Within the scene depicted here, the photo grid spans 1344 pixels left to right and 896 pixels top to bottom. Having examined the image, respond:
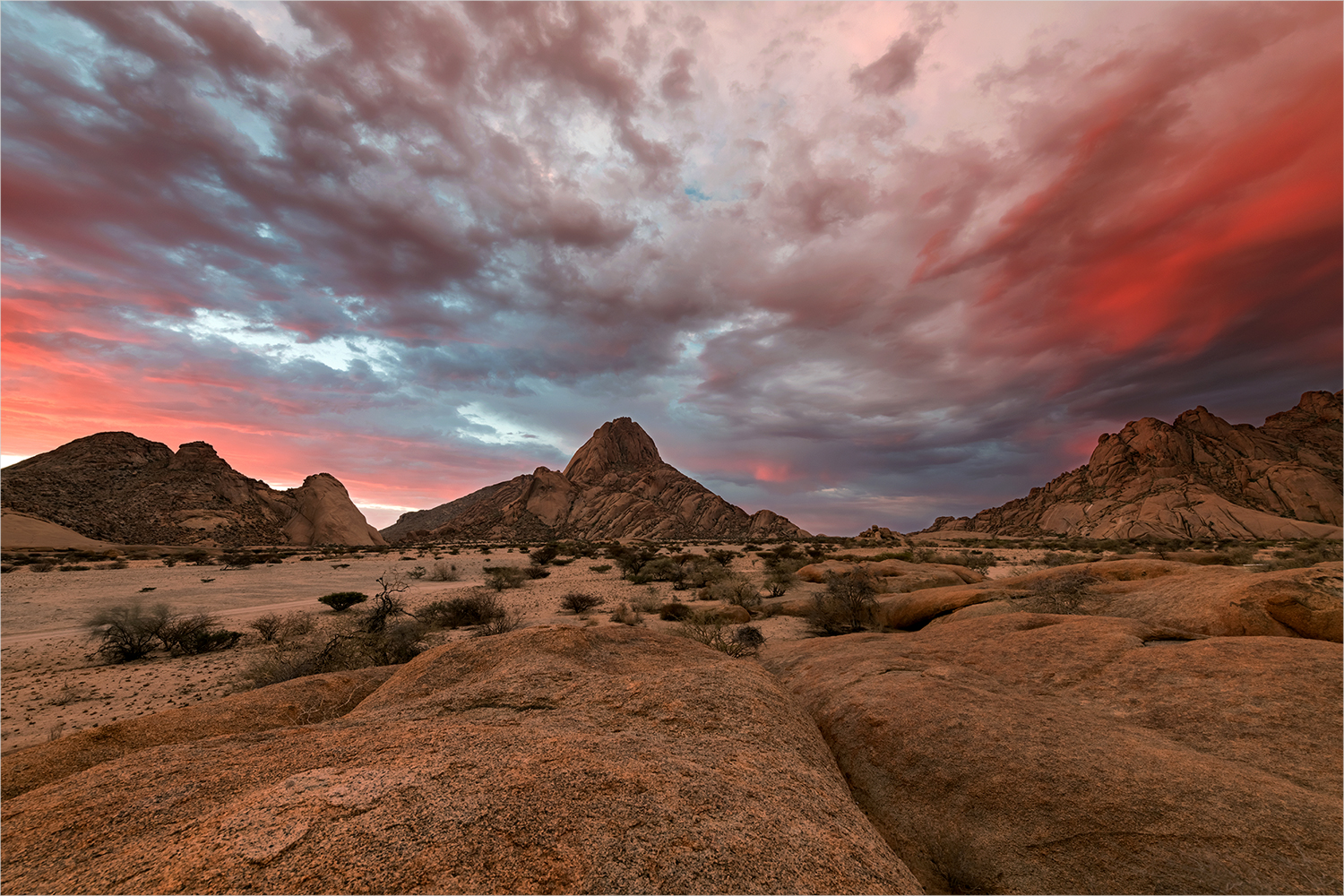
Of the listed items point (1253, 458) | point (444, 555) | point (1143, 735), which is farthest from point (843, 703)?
point (1253, 458)

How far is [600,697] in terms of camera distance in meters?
4.35

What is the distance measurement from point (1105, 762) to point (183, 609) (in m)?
27.8

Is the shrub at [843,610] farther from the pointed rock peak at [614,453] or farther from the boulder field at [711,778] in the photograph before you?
the pointed rock peak at [614,453]

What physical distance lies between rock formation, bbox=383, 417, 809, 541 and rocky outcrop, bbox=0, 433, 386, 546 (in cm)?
1538

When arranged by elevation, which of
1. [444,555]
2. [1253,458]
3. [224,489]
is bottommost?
[444,555]

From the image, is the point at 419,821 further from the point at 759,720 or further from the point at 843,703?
the point at 843,703

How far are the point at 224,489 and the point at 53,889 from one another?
8729 centimetres

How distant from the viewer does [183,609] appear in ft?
64.3

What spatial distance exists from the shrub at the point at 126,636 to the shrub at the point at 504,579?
41.9ft

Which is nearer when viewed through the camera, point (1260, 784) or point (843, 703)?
point (1260, 784)

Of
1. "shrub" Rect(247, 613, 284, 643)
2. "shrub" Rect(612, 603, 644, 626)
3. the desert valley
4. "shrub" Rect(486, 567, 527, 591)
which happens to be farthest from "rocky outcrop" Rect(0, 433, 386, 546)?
"shrub" Rect(612, 603, 644, 626)

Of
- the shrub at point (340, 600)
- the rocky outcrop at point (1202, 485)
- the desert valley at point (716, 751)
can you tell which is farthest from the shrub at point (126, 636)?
the rocky outcrop at point (1202, 485)

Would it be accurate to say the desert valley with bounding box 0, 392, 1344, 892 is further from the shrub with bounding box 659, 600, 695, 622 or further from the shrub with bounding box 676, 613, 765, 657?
the shrub with bounding box 659, 600, 695, 622

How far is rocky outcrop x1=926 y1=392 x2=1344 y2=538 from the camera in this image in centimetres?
7206
